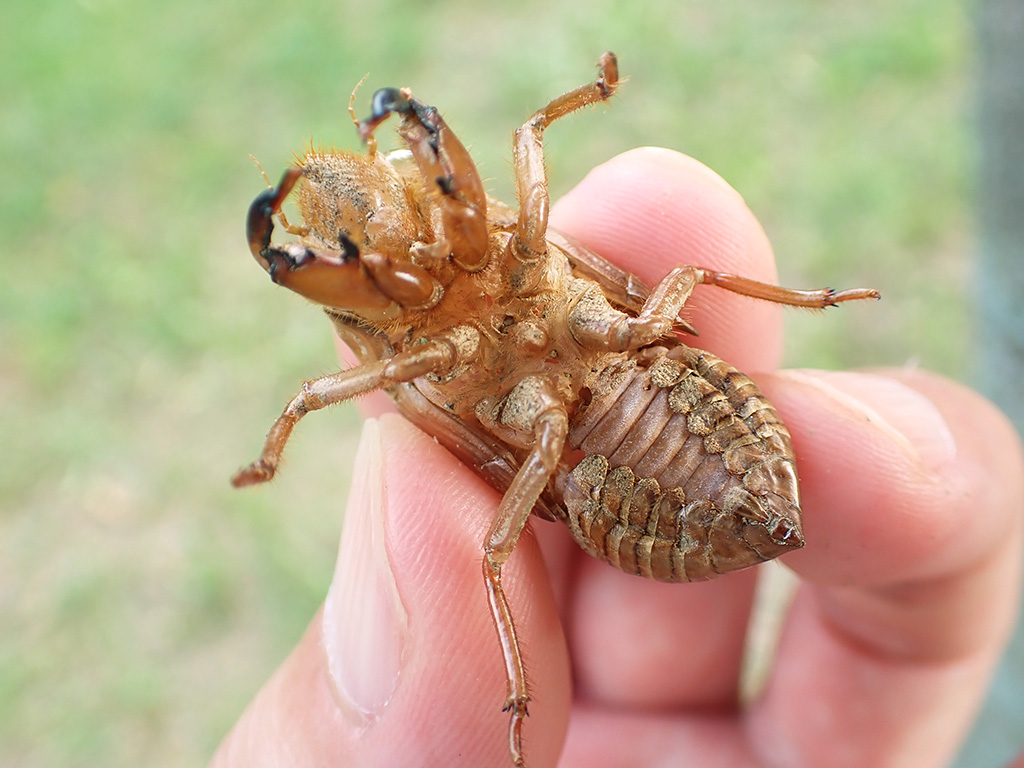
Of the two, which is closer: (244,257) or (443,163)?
(443,163)

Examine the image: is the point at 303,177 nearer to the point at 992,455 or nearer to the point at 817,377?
the point at 817,377

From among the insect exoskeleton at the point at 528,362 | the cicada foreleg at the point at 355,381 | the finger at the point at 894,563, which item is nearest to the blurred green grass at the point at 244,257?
the finger at the point at 894,563

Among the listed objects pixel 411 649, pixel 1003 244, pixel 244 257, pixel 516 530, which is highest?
pixel 1003 244

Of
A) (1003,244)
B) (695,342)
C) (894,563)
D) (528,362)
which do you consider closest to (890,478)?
(894,563)

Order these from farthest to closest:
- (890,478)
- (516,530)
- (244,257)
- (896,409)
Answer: (244,257) → (896,409) → (890,478) → (516,530)

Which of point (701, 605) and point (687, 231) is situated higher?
point (687, 231)

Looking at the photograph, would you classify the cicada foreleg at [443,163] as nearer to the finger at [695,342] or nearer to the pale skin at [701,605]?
the pale skin at [701,605]

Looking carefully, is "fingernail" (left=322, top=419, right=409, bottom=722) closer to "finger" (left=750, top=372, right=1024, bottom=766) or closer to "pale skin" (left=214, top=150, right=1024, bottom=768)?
"pale skin" (left=214, top=150, right=1024, bottom=768)

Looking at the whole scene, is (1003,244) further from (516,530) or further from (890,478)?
(516,530)

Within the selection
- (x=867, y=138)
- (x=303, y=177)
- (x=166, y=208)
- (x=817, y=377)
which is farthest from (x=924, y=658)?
(x=166, y=208)
